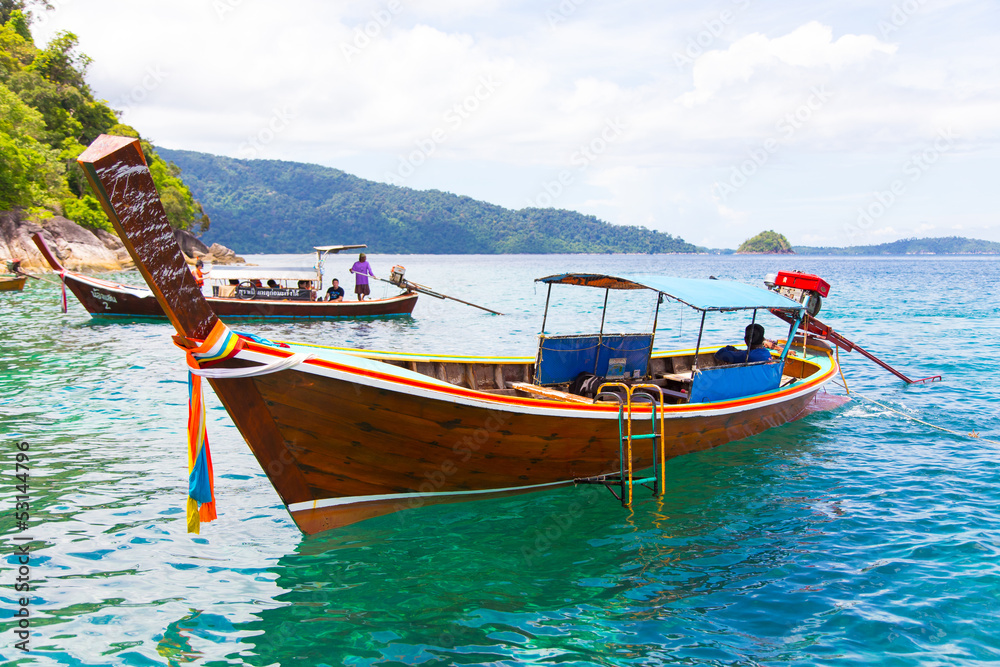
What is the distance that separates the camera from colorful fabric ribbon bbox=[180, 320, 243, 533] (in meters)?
5.04

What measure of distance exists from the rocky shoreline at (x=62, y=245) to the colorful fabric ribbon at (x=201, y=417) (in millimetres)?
32185

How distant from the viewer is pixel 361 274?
2600 cm

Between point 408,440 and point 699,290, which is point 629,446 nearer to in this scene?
point 408,440

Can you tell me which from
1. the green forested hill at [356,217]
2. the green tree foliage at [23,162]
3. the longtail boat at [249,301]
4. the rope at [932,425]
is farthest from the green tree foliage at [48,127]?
the green forested hill at [356,217]

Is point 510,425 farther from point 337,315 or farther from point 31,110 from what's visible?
point 31,110

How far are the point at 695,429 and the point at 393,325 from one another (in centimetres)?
1818

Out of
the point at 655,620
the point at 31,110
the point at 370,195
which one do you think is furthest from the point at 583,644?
the point at 370,195

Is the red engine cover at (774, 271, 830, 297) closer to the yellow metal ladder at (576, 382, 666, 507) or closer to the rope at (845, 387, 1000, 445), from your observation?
the rope at (845, 387, 1000, 445)

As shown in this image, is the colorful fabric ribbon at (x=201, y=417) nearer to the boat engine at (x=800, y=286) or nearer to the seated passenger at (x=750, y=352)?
the seated passenger at (x=750, y=352)

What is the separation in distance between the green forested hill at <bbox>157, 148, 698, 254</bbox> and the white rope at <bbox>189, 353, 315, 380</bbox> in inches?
5173

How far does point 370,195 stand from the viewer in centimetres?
14450

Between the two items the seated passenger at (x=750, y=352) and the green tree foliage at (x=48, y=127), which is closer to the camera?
the seated passenger at (x=750, y=352)

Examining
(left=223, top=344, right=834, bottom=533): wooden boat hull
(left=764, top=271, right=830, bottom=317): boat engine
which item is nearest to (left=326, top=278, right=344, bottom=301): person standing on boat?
(left=764, top=271, right=830, bottom=317): boat engine

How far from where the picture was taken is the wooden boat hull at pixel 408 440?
573cm
